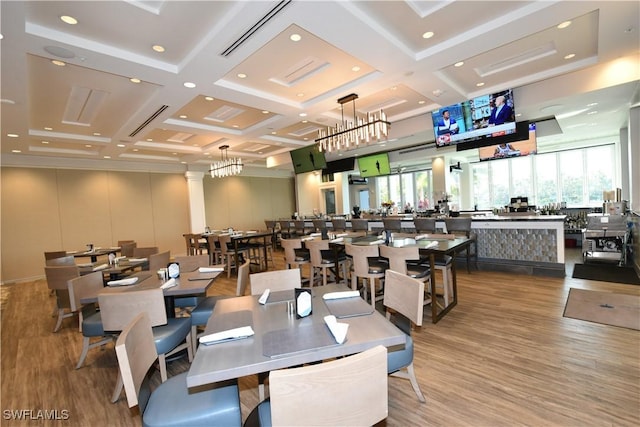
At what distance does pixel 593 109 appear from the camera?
579 cm

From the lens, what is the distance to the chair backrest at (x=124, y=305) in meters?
2.25

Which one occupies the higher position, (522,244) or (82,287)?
(82,287)

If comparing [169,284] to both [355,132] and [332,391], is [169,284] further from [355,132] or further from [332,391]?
[355,132]

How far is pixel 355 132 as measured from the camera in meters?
4.87

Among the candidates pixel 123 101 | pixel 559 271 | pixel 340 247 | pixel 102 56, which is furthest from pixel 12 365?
pixel 559 271

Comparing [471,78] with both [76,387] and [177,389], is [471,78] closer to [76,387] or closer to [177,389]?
[177,389]

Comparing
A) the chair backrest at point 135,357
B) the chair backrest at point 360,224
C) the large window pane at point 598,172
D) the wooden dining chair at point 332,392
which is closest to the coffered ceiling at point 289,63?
the chair backrest at point 360,224

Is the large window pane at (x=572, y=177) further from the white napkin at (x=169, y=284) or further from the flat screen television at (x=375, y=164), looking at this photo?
the white napkin at (x=169, y=284)

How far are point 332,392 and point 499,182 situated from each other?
40.1ft

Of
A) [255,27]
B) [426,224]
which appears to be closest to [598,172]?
[426,224]

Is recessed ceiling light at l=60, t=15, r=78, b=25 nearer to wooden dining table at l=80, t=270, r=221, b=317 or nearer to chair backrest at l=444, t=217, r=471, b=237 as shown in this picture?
wooden dining table at l=80, t=270, r=221, b=317

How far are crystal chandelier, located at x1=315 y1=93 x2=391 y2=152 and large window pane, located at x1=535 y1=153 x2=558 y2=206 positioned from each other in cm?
853

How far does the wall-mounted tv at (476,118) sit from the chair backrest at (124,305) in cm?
572

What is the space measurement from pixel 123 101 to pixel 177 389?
474 cm
